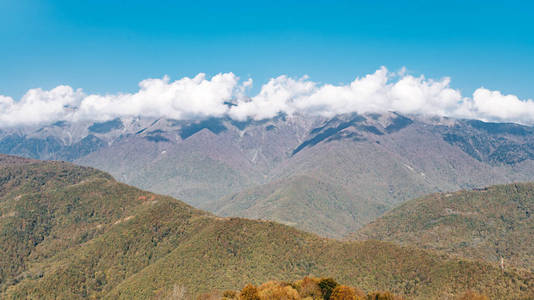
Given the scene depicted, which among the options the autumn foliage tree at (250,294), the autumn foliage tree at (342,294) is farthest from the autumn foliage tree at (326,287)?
the autumn foliage tree at (250,294)

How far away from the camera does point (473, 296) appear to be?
153m

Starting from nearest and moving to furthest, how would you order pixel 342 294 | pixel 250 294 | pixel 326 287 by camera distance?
pixel 342 294 < pixel 250 294 < pixel 326 287

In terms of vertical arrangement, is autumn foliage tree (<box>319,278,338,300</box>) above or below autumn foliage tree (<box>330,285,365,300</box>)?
below

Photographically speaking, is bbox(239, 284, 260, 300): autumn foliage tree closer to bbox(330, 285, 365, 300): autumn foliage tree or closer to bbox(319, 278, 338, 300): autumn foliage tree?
bbox(319, 278, 338, 300): autumn foliage tree

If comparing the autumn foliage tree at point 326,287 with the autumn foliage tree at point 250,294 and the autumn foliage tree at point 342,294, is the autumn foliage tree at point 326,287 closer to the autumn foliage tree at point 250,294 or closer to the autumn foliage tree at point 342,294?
the autumn foliage tree at point 342,294

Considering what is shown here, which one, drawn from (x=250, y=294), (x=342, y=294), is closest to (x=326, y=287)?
(x=342, y=294)

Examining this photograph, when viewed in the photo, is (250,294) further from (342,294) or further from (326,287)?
(342,294)

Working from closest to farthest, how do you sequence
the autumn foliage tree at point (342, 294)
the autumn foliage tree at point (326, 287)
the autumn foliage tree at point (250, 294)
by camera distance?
the autumn foliage tree at point (342, 294) → the autumn foliage tree at point (250, 294) → the autumn foliage tree at point (326, 287)

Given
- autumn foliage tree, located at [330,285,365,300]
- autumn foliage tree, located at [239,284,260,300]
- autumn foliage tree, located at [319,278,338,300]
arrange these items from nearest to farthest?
autumn foliage tree, located at [330,285,365,300] < autumn foliage tree, located at [239,284,260,300] < autumn foliage tree, located at [319,278,338,300]

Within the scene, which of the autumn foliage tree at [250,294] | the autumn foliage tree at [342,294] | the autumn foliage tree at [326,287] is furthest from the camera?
the autumn foliage tree at [326,287]

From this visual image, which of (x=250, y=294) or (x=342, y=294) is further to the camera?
(x=250, y=294)

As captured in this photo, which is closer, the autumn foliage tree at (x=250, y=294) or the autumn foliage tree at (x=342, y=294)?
the autumn foliage tree at (x=342, y=294)

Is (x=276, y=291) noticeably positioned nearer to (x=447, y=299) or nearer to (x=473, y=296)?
(x=473, y=296)

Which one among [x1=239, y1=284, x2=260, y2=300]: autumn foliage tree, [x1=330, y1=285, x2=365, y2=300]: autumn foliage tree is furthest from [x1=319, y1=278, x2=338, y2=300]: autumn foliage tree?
[x1=239, y1=284, x2=260, y2=300]: autumn foliage tree
